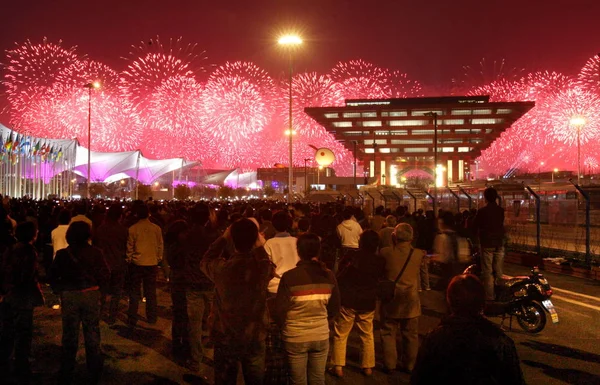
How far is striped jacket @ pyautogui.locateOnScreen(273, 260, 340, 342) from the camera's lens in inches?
163

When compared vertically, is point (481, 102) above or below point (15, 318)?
above

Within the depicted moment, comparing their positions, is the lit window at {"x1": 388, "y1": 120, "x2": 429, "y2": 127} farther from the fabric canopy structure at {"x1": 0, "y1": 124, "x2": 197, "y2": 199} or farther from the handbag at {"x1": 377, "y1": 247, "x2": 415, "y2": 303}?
the handbag at {"x1": 377, "y1": 247, "x2": 415, "y2": 303}

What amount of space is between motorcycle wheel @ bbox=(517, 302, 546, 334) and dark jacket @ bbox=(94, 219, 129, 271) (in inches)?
238

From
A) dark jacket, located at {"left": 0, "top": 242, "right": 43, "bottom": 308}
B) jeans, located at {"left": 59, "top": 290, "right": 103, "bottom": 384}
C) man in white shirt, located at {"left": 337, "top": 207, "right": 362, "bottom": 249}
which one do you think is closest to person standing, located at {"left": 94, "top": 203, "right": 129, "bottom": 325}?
dark jacket, located at {"left": 0, "top": 242, "right": 43, "bottom": 308}

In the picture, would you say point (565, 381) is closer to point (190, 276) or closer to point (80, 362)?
point (190, 276)

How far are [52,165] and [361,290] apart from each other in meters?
68.6

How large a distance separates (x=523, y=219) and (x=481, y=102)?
109317mm

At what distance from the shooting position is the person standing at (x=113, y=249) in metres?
8.38

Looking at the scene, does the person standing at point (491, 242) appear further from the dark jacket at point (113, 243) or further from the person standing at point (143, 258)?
the dark jacket at point (113, 243)

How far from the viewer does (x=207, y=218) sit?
700cm

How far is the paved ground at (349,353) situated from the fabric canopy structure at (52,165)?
4961 cm

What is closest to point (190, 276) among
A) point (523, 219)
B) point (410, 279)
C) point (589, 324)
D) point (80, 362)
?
point (80, 362)

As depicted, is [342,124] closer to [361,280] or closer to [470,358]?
[361,280]

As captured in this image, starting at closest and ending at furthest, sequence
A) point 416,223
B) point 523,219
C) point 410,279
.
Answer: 1. point 410,279
2. point 416,223
3. point 523,219
